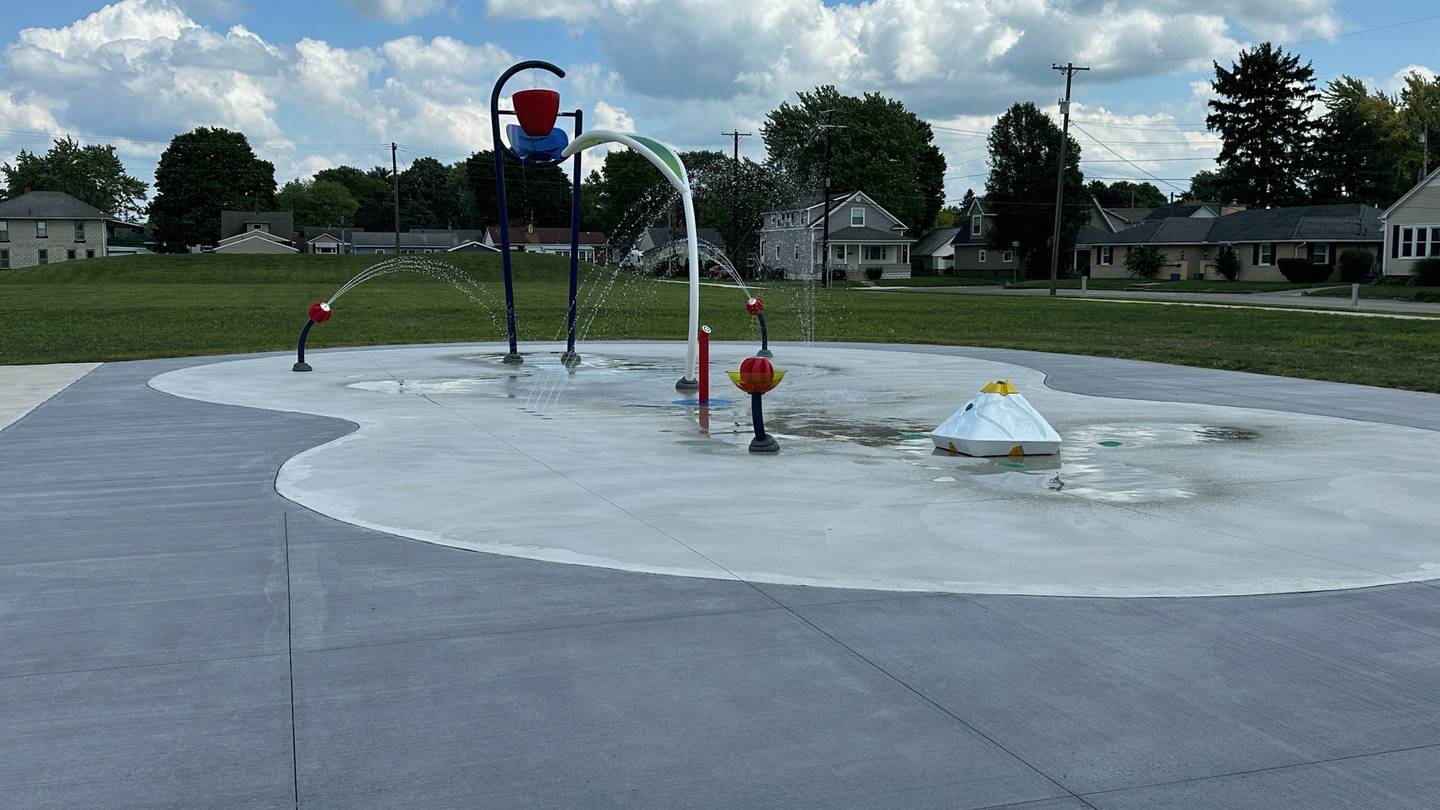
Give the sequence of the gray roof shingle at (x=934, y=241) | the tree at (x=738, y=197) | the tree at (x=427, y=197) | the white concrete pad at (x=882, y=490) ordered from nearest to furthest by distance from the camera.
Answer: the white concrete pad at (x=882, y=490) < the tree at (x=738, y=197) < the gray roof shingle at (x=934, y=241) < the tree at (x=427, y=197)

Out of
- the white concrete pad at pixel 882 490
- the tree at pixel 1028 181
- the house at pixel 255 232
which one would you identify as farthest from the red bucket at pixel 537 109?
the house at pixel 255 232

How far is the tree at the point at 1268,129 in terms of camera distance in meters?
90.4

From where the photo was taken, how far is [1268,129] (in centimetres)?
9056

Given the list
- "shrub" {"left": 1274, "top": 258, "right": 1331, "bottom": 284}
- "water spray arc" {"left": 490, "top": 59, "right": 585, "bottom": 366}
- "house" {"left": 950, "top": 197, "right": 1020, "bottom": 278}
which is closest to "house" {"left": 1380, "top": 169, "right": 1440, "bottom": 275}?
"shrub" {"left": 1274, "top": 258, "right": 1331, "bottom": 284}

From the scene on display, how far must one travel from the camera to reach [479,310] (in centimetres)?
3788

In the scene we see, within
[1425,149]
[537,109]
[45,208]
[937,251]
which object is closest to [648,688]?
[537,109]

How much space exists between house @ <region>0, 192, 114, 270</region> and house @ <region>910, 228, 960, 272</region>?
71657 mm

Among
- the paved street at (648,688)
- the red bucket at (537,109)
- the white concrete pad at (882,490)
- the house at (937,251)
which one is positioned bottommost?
the paved street at (648,688)

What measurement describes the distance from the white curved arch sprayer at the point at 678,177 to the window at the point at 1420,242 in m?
51.5

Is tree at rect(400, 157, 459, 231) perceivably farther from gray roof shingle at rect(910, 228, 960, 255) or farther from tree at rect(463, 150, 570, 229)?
gray roof shingle at rect(910, 228, 960, 255)

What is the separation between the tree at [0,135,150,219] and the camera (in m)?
134

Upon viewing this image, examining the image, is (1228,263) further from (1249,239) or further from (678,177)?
(678,177)

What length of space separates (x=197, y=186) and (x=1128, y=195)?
364ft

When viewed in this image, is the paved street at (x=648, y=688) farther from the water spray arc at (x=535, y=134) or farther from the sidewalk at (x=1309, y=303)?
the sidewalk at (x=1309, y=303)
